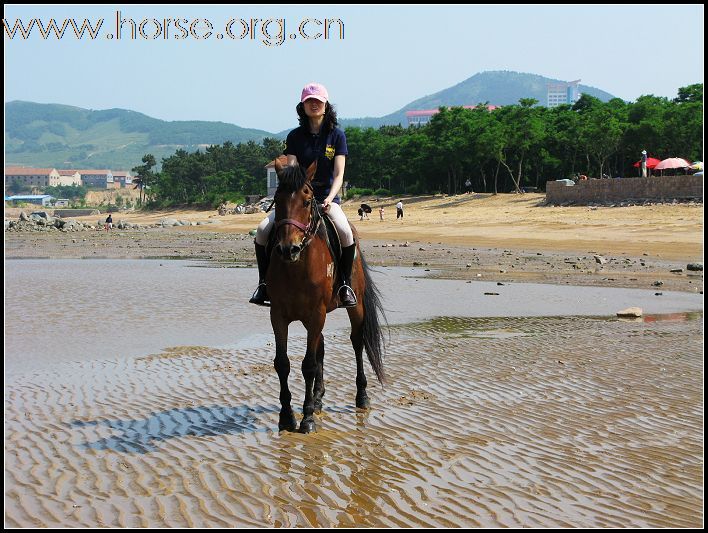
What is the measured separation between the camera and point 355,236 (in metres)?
8.73

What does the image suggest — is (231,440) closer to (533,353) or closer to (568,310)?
(533,353)

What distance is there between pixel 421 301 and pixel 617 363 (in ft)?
25.5

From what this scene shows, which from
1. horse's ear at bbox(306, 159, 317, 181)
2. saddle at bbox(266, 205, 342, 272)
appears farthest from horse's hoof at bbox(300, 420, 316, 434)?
horse's ear at bbox(306, 159, 317, 181)

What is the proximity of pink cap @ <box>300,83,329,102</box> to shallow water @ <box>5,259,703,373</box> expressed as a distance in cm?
496

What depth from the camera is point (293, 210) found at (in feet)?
24.5

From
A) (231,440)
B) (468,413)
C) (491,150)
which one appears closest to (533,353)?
(468,413)

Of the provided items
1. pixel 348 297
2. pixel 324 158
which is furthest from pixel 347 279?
pixel 324 158

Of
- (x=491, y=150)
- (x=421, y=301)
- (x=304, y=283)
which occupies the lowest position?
(x=421, y=301)

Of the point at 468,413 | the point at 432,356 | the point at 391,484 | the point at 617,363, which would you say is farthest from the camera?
the point at 432,356

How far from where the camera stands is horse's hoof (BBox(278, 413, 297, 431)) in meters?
7.65

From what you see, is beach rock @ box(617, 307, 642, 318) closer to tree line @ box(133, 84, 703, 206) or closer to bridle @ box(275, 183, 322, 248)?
bridle @ box(275, 183, 322, 248)

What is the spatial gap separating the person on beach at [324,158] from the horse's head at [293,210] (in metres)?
0.66

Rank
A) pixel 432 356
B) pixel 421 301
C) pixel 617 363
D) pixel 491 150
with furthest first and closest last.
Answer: pixel 491 150 < pixel 421 301 < pixel 432 356 < pixel 617 363

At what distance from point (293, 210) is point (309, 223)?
25 centimetres
